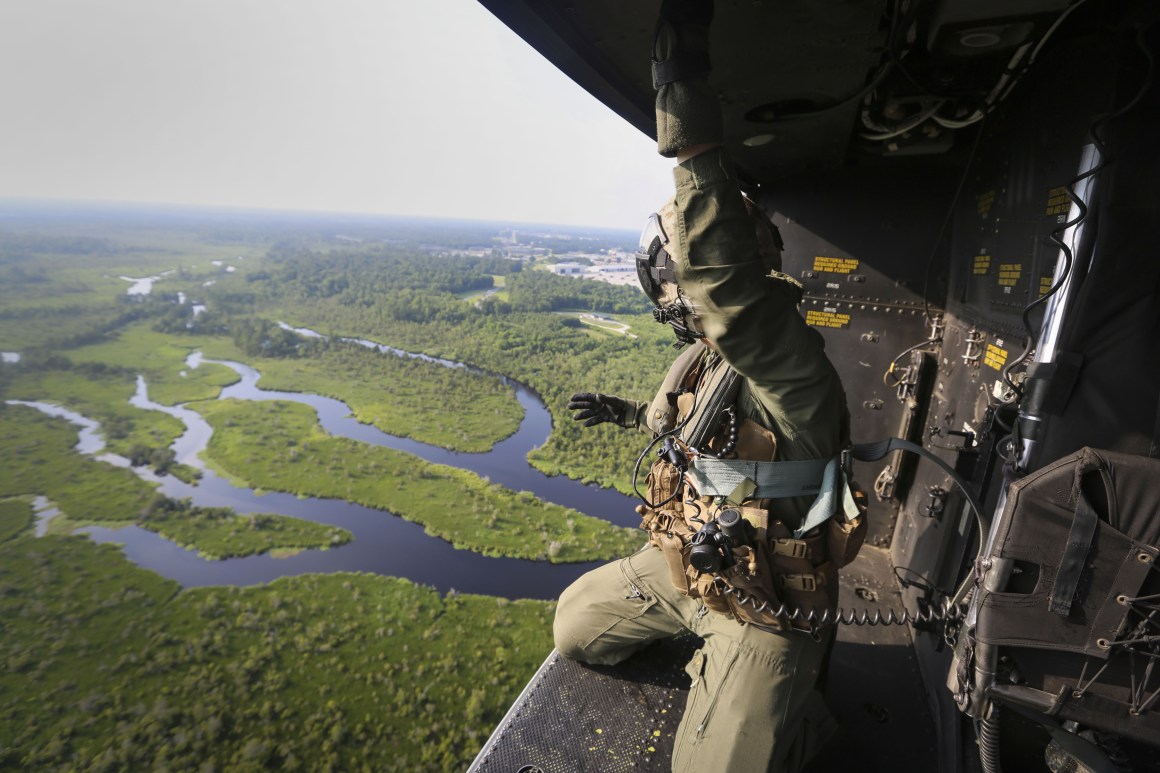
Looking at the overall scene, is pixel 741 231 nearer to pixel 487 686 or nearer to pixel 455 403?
pixel 487 686

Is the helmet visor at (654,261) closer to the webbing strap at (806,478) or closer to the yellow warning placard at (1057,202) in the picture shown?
the webbing strap at (806,478)

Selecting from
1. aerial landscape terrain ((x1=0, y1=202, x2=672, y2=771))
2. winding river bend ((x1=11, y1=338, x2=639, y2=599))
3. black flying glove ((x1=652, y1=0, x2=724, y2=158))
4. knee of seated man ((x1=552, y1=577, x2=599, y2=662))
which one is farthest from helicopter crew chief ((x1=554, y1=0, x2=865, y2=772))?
winding river bend ((x1=11, y1=338, x2=639, y2=599))

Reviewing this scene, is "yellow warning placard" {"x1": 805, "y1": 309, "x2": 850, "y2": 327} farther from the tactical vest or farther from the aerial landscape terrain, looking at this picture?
the aerial landscape terrain

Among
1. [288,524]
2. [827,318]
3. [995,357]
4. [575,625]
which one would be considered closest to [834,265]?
[827,318]

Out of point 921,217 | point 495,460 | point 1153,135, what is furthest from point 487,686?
point 1153,135

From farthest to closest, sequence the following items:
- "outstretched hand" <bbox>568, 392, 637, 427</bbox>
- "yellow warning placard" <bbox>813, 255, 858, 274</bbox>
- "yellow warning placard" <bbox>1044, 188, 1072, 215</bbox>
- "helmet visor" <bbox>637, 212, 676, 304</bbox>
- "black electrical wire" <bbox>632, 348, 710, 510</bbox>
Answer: "yellow warning placard" <bbox>813, 255, 858, 274</bbox> → "outstretched hand" <bbox>568, 392, 637, 427</bbox> → "black electrical wire" <bbox>632, 348, 710, 510</bbox> → "helmet visor" <bbox>637, 212, 676, 304</bbox> → "yellow warning placard" <bbox>1044, 188, 1072, 215</bbox>

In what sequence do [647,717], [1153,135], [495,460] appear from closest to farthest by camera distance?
[1153,135] → [647,717] → [495,460]
